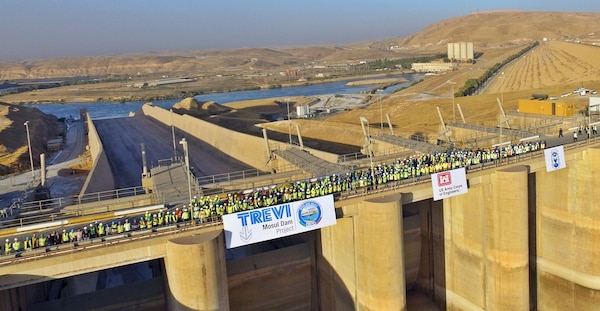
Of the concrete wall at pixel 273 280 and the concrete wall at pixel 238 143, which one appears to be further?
the concrete wall at pixel 238 143

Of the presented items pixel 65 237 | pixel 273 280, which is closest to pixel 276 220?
pixel 273 280

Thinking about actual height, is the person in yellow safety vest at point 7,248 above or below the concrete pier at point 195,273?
above

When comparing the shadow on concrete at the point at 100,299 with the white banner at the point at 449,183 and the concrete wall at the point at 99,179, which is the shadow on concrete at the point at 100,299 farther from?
the white banner at the point at 449,183

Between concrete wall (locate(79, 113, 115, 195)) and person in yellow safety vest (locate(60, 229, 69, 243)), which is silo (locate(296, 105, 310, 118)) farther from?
person in yellow safety vest (locate(60, 229, 69, 243))

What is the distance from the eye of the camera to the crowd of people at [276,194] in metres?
24.6

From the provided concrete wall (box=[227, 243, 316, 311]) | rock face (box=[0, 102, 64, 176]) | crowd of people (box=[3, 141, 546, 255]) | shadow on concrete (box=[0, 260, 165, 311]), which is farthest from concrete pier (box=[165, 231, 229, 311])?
rock face (box=[0, 102, 64, 176])

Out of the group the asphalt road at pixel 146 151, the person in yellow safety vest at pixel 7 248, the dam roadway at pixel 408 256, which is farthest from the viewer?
the asphalt road at pixel 146 151

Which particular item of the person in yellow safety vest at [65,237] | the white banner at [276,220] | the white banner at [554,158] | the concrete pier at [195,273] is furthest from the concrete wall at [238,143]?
the person in yellow safety vest at [65,237]

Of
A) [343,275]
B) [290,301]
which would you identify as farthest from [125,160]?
[343,275]

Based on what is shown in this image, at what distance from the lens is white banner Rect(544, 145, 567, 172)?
117 ft

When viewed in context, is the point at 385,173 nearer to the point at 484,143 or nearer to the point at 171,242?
the point at 171,242

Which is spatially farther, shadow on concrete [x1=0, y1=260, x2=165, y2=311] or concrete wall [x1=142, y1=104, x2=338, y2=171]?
concrete wall [x1=142, y1=104, x2=338, y2=171]

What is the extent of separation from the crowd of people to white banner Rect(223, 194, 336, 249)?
1240mm

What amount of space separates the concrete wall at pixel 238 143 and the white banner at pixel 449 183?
14.2m
